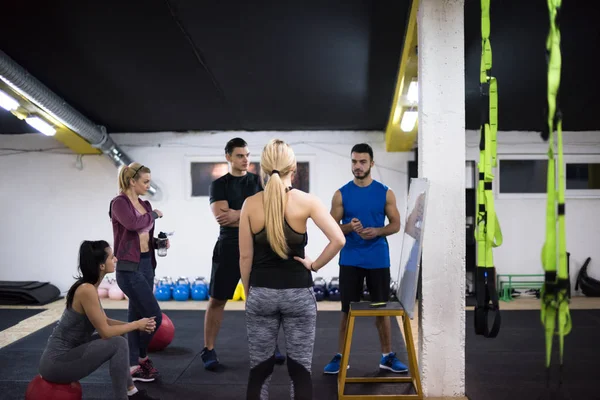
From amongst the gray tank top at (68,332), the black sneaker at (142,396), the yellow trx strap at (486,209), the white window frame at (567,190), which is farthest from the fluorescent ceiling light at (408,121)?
the gray tank top at (68,332)

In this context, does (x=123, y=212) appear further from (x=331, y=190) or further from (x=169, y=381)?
(x=331, y=190)

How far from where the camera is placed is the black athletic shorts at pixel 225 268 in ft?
12.0

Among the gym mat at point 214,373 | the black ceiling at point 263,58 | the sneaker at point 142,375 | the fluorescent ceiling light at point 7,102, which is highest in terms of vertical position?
the black ceiling at point 263,58

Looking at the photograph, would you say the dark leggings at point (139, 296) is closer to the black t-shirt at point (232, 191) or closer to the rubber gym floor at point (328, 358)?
the rubber gym floor at point (328, 358)

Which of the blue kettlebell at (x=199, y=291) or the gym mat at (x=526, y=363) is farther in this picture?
the blue kettlebell at (x=199, y=291)

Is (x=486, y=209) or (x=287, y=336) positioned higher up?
(x=486, y=209)

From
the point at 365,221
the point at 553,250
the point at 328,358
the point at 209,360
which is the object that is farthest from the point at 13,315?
the point at 553,250

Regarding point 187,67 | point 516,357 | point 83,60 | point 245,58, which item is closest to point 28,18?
point 83,60

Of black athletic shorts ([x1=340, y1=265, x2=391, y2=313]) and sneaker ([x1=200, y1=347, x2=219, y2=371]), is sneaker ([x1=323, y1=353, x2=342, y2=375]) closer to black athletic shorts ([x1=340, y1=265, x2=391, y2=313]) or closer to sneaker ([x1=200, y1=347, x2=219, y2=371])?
black athletic shorts ([x1=340, y1=265, x2=391, y2=313])

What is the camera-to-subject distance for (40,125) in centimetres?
562

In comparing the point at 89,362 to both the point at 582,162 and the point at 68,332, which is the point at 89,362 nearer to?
the point at 68,332

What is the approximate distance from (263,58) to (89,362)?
→ 310 centimetres

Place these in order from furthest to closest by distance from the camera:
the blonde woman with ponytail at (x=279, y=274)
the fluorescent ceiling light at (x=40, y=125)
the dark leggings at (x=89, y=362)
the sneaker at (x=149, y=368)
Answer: the fluorescent ceiling light at (x=40, y=125) → the sneaker at (x=149, y=368) → the dark leggings at (x=89, y=362) → the blonde woman with ponytail at (x=279, y=274)

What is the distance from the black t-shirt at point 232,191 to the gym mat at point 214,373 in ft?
3.24
